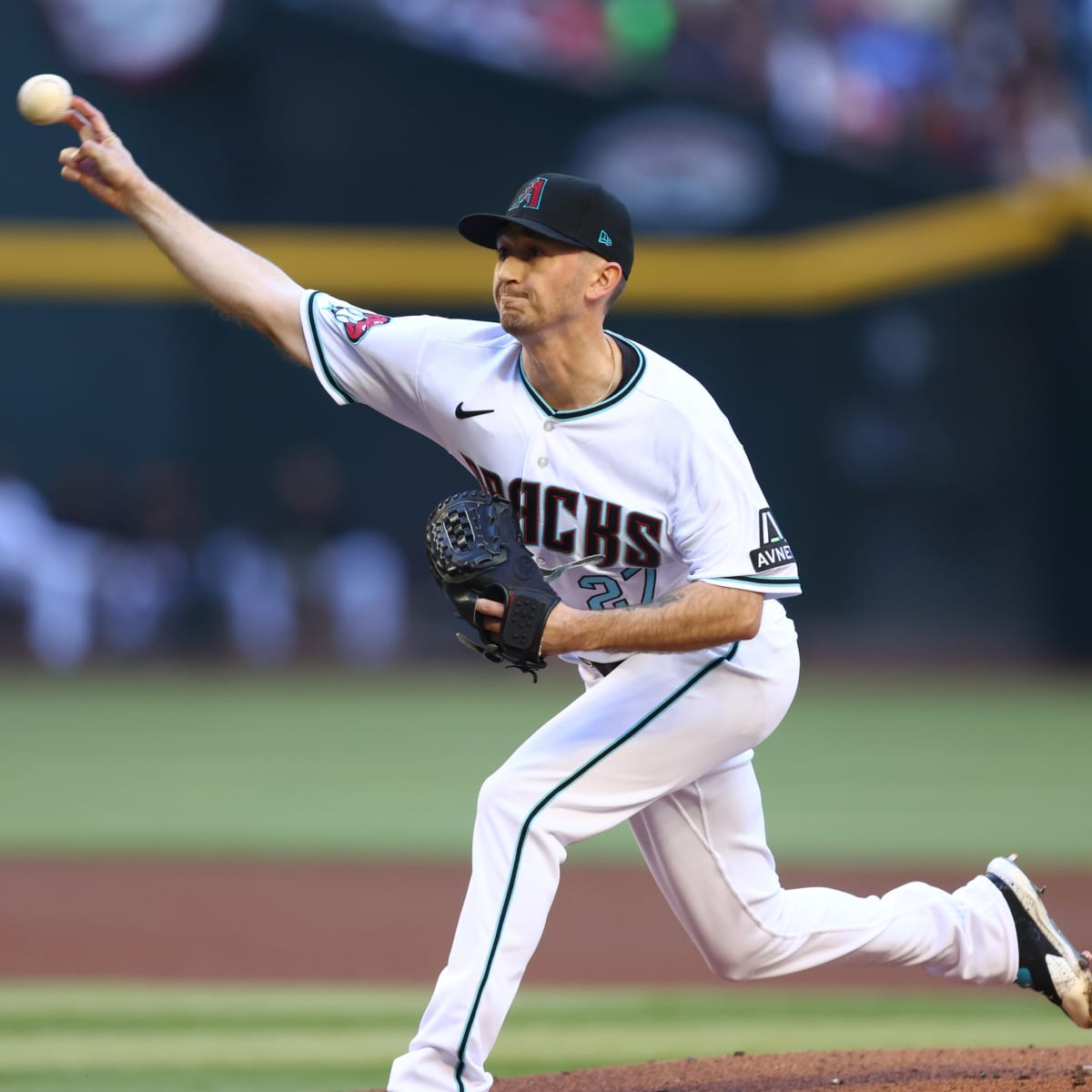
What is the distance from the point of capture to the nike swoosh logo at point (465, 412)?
365cm

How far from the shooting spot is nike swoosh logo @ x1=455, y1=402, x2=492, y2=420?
3650 millimetres

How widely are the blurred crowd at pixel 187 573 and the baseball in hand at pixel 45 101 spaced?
39.1 feet

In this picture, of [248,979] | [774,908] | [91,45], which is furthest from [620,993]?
[91,45]

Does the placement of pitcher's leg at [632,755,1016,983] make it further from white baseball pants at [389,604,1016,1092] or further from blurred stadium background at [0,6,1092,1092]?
blurred stadium background at [0,6,1092,1092]

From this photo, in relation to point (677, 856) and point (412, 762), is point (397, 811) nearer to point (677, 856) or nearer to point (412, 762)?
point (412, 762)

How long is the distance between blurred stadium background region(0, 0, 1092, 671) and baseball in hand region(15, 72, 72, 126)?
12.1 metres

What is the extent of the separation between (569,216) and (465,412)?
450 millimetres

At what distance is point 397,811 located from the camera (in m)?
9.07

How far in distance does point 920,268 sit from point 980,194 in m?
0.90

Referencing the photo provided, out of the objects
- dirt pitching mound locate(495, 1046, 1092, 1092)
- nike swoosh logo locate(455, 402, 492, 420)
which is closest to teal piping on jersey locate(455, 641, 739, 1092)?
dirt pitching mound locate(495, 1046, 1092, 1092)

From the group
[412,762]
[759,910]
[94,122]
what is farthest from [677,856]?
[412,762]

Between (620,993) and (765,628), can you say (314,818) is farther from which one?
(765,628)

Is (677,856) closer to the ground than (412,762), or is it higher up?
higher up

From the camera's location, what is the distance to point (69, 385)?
16.1 metres
